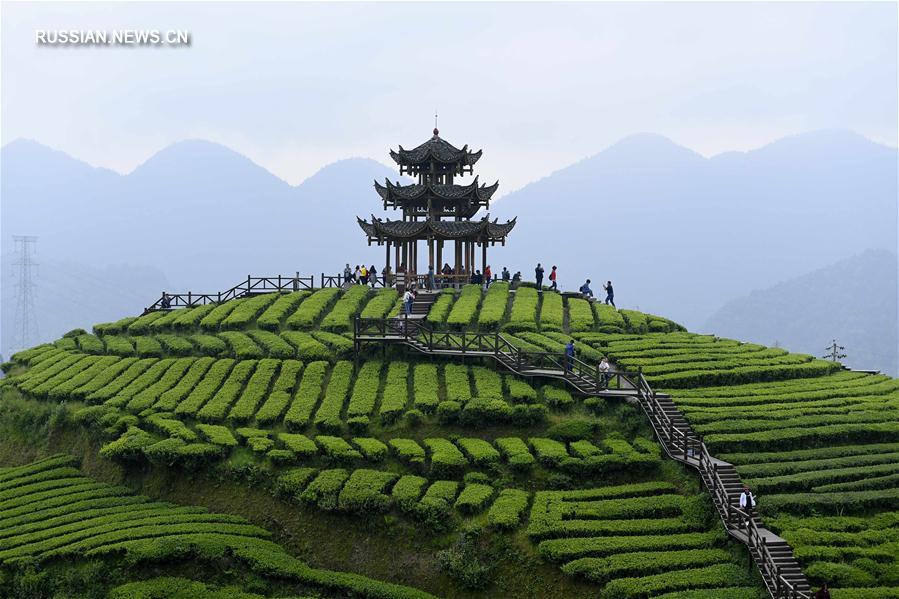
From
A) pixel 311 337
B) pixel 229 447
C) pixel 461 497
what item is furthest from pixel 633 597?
pixel 311 337

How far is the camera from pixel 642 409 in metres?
32.3

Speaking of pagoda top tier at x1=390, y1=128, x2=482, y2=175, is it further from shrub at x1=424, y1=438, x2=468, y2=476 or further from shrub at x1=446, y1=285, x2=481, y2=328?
shrub at x1=424, y1=438, x2=468, y2=476

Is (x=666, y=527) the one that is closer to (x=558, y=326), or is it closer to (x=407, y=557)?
(x=407, y=557)

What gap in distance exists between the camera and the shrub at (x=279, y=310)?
1729 inches

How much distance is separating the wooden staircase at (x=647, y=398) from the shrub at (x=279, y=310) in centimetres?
651

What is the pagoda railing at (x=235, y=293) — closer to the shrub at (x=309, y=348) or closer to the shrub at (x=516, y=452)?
the shrub at (x=309, y=348)

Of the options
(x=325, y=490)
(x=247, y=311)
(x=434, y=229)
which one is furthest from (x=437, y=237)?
(x=325, y=490)

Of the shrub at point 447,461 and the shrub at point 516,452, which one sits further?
the shrub at point 447,461

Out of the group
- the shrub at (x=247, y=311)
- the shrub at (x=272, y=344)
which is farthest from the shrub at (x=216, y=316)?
the shrub at (x=272, y=344)

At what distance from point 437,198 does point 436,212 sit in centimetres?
148

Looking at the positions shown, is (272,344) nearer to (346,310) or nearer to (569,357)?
(346,310)

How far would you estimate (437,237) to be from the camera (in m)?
50.3

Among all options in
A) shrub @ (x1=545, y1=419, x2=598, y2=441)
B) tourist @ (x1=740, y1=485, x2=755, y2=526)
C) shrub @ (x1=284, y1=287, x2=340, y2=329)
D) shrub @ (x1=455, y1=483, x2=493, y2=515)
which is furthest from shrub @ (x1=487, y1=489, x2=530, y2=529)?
shrub @ (x1=284, y1=287, x2=340, y2=329)

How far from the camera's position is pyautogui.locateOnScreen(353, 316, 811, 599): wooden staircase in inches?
928
